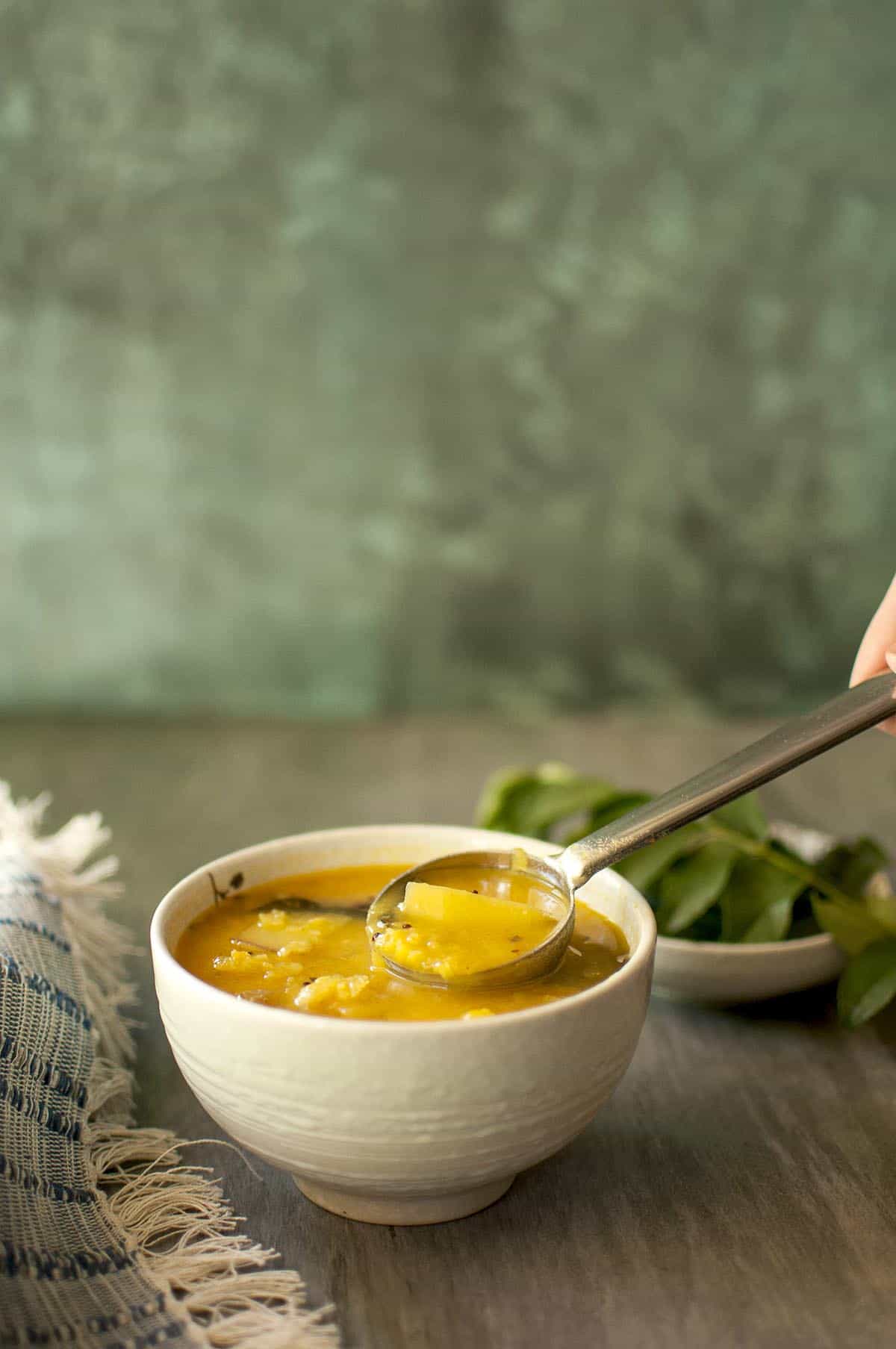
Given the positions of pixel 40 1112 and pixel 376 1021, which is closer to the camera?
pixel 376 1021

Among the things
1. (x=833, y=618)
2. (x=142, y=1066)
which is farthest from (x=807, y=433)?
(x=142, y=1066)

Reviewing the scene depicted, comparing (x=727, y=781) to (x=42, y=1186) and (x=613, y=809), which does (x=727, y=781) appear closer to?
(x=613, y=809)

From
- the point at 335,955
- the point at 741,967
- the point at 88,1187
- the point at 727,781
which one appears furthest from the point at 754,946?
the point at 88,1187

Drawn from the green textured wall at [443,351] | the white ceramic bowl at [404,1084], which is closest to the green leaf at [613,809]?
the white ceramic bowl at [404,1084]

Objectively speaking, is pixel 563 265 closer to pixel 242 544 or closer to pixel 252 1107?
pixel 242 544

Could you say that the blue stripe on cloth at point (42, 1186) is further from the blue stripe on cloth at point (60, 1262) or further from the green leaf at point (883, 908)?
the green leaf at point (883, 908)

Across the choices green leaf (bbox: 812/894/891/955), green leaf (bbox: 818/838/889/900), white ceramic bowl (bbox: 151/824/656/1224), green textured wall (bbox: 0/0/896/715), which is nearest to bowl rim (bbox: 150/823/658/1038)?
white ceramic bowl (bbox: 151/824/656/1224)

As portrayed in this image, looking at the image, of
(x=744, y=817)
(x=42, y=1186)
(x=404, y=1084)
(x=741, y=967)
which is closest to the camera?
(x=404, y=1084)
